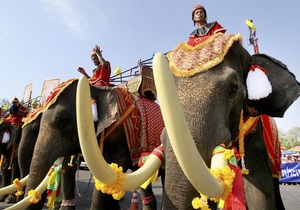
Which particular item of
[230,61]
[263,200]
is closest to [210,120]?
[230,61]

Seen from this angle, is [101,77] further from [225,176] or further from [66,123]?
[225,176]

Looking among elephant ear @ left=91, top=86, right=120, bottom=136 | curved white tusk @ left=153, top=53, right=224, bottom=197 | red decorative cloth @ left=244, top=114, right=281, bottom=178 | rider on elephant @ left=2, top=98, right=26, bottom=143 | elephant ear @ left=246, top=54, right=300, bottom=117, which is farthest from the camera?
rider on elephant @ left=2, top=98, right=26, bottom=143

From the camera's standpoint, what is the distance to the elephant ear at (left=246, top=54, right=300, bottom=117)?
9.07 feet

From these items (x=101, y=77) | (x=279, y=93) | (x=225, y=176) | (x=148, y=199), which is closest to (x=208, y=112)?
(x=225, y=176)

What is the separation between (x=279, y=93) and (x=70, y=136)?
8.63ft

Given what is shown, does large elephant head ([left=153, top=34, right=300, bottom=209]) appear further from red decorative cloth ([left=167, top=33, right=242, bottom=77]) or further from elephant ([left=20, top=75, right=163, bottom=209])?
elephant ([left=20, top=75, right=163, bottom=209])

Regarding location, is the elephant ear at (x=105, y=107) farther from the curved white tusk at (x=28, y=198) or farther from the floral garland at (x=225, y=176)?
the floral garland at (x=225, y=176)

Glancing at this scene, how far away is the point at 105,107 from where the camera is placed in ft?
14.0

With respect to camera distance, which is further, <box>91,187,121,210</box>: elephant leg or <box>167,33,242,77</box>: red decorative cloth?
<box>91,187,121,210</box>: elephant leg

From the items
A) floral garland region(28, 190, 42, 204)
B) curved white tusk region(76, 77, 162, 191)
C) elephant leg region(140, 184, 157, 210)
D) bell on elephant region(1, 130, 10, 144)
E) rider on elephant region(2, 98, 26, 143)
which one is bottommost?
elephant leg region(140, 184, 157, 210)

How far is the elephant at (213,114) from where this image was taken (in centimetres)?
144

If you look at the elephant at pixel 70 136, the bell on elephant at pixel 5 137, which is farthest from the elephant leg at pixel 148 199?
the bell on elephant at pixel 5 137

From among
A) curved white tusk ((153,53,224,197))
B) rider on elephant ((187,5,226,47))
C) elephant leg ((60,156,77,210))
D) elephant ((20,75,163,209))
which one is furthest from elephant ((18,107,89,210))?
curved white tusk ((153,53,224,197))

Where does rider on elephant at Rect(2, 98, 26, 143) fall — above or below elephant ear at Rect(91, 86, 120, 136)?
above
